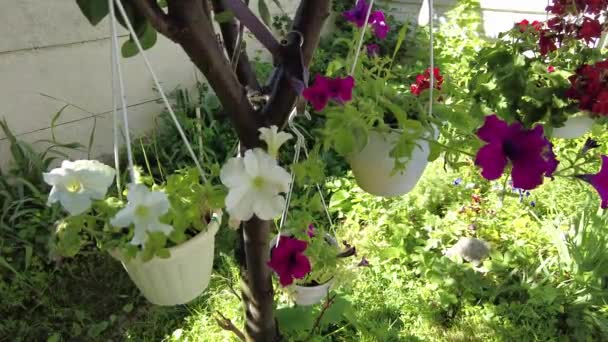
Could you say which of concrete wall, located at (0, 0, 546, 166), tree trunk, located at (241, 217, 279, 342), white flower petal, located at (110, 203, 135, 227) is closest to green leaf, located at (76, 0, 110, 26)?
white flower petal, located at (110, 203, 135, 227)

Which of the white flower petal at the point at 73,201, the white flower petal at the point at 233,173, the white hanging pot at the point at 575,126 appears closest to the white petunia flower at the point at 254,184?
the white flower petal at the point at 233,173

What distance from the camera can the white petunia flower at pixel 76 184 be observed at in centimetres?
68

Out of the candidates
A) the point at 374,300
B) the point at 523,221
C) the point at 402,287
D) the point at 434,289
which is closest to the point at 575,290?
the point at 523,221

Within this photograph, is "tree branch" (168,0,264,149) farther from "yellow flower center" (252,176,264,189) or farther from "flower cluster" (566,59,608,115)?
"flower cluster" (566,59,608,115)

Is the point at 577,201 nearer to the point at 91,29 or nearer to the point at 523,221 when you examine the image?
the point at 523,221

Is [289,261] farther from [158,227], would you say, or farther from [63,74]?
[63,74]

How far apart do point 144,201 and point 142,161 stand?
Result: 196 cm

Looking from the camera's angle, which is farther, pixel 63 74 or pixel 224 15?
pixel 63 74

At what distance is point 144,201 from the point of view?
623 millimetres

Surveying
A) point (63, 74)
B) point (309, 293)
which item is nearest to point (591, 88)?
point (309, 293)

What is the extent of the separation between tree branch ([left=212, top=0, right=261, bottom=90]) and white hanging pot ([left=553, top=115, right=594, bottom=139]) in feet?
3.05

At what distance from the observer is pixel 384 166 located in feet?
3.05

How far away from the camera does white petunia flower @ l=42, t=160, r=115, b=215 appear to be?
0.68 m

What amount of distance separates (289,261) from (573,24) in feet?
3.88
